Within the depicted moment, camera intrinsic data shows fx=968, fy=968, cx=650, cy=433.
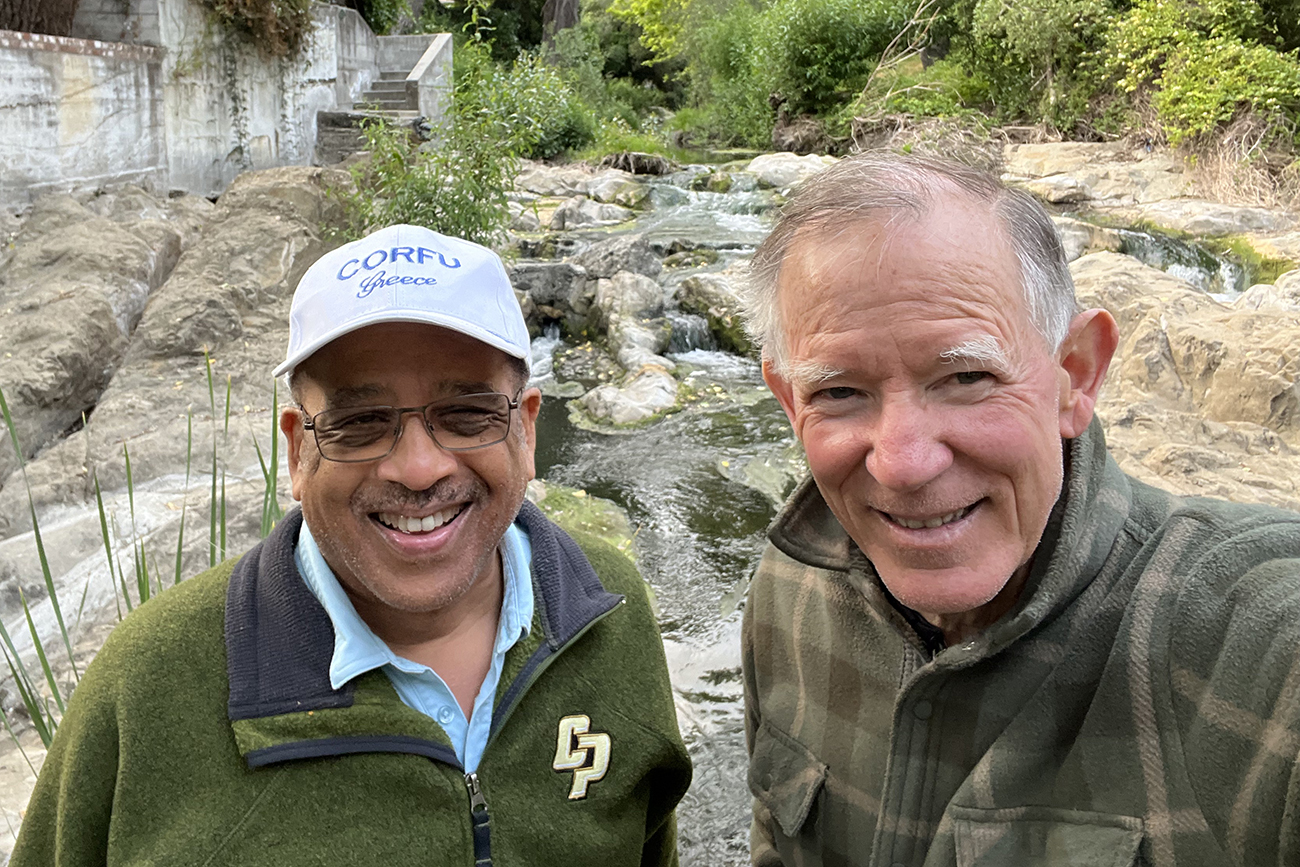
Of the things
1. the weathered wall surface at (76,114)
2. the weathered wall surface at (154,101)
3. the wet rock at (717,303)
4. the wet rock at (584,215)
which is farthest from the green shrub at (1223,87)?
the weathered wall surface at (76,114)

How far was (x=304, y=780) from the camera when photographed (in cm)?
145

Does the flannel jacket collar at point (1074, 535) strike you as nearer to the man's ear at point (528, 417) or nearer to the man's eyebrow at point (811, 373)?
the man's eyebrow at point (811, 373)

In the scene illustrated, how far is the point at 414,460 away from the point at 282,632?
34 cm

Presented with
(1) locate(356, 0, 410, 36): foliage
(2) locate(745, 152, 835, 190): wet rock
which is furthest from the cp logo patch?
(1) locate(356, 0, 410, 36): foliage

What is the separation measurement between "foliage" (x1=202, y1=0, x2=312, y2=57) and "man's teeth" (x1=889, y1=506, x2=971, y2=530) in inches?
448

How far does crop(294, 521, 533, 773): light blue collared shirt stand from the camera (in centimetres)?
152

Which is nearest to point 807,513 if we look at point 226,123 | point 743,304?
point 743,304

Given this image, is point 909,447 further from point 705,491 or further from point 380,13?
point 380,13

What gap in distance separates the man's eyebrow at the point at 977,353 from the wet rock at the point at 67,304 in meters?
5.07

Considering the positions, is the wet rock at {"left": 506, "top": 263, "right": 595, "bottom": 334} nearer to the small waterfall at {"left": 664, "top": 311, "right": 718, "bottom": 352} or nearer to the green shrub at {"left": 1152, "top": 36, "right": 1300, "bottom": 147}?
the small waterfall at {"left": 664, "top": 311, "right": 718, "bottom": 352}

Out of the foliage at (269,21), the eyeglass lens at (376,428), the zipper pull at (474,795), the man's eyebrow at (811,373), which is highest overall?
the foliage at (269,21)

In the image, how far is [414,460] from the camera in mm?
1511

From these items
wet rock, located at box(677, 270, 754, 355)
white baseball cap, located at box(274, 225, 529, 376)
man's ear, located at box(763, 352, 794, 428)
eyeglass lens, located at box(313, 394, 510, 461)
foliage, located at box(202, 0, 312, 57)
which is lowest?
wet rock, located at box(677, 270, 754, 355)

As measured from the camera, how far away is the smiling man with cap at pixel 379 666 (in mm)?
1413
